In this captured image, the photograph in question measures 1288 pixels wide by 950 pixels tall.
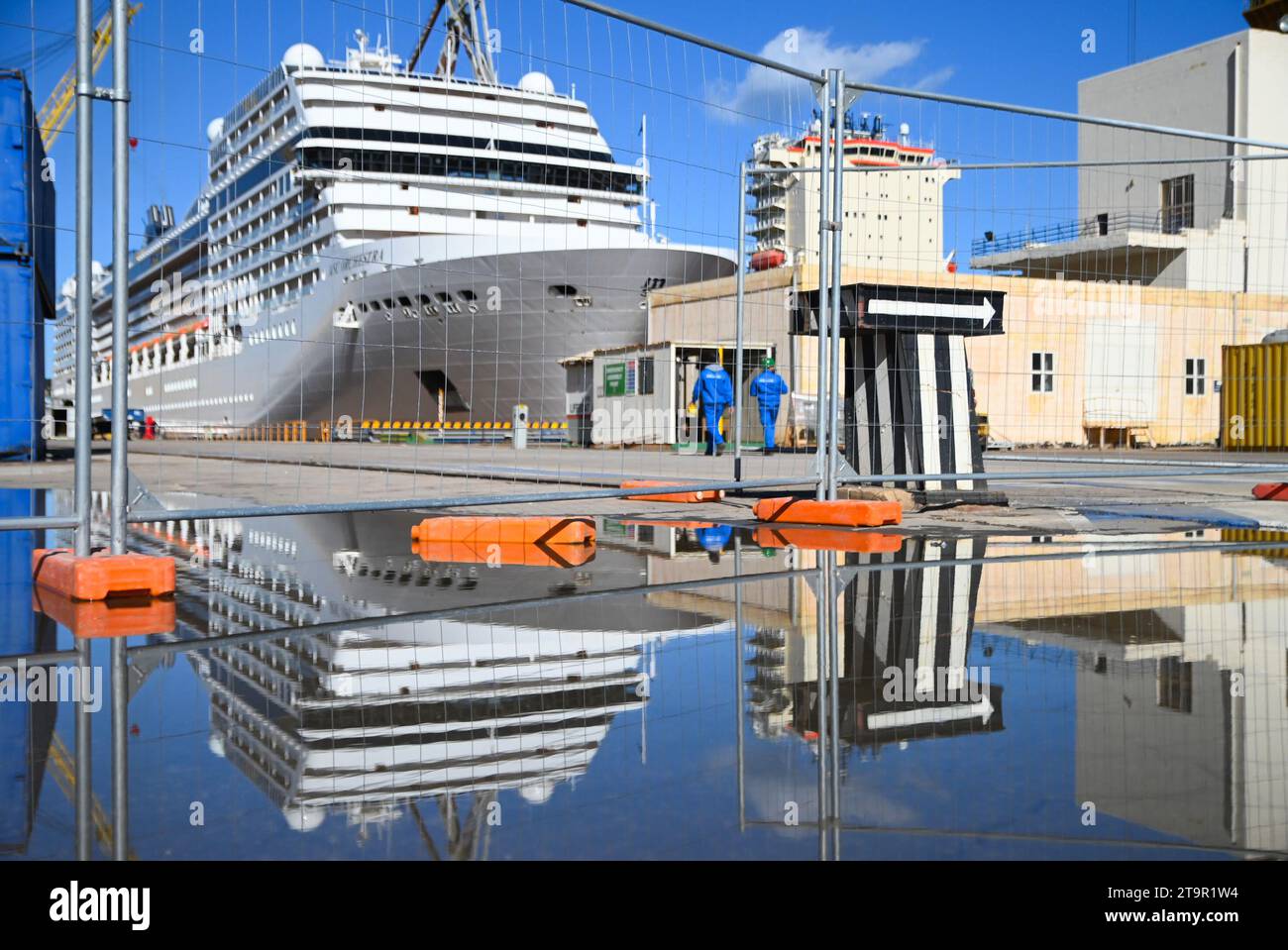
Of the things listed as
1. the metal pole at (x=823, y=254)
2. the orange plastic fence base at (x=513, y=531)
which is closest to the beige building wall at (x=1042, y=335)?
the metal pole at (x=823, y=254)

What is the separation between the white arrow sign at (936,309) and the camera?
398 inches

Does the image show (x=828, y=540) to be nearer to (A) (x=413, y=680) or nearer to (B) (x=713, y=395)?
(A) (x=413, y=680)

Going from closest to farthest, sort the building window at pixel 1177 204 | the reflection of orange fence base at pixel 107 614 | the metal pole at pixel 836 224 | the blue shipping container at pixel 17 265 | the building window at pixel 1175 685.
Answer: the building window at pixel 1175 685 < the reflection of orange fence base at pixel 107 614 < the metal pole at pixel 836 224 < the blue shipping container at pixel 17 265 < the building window at pixel 1177 204

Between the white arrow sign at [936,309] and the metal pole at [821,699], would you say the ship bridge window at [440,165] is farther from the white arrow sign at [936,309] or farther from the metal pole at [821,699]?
the metal pole at [821,699]

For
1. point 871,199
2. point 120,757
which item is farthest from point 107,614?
point 871,199

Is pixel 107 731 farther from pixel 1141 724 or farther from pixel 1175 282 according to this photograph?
pixel 1175 282

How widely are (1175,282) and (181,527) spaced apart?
34.4 m

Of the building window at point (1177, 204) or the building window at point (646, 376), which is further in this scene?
the building window at point (1177, 204)

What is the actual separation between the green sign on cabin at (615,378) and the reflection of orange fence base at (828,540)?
56.1 feet

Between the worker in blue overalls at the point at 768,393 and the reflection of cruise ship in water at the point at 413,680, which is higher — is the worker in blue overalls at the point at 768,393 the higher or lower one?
the higher one

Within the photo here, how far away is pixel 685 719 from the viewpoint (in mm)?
3443

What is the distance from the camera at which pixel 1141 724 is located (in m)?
3.36

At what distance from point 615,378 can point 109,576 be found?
2094 cm
